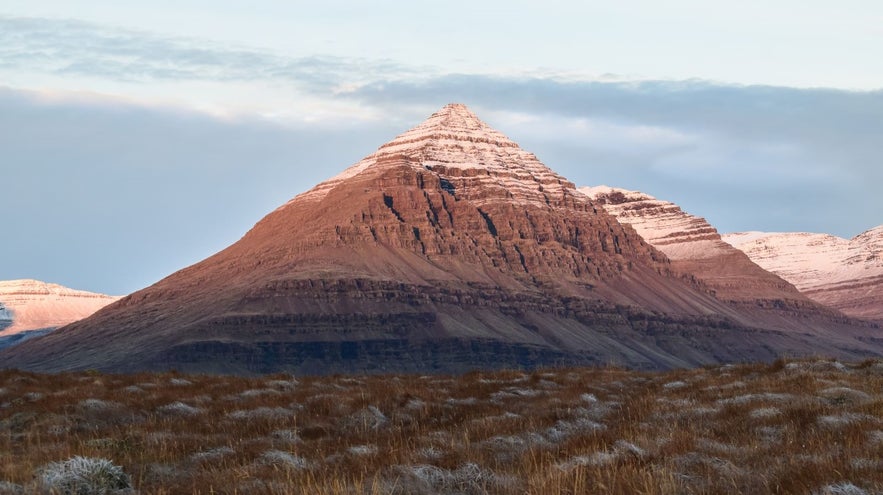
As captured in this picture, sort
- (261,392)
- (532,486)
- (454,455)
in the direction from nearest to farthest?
(532,486) < (454,455) < (261,392)

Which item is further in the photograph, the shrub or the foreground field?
the shrub

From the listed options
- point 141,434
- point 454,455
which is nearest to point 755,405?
point 454,455

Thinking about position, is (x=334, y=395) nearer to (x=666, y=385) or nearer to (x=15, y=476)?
(x=666, y=385)

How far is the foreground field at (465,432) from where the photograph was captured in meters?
16.0

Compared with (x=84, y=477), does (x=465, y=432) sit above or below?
below

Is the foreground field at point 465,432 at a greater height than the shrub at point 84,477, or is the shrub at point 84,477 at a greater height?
the shrub at point 84,477

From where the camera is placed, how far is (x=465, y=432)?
74.1 ft

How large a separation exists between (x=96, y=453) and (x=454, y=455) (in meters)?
6.57

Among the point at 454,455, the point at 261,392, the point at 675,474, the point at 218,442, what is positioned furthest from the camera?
the point at 261,392

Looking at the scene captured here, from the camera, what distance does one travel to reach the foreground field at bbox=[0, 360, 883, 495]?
16.0 metres

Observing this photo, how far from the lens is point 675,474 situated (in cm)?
1625

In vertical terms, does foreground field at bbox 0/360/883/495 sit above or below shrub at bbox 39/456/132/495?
below

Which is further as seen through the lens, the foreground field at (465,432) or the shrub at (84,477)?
the shrub at (84,477)

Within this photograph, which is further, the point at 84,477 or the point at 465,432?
the point at 465,432
